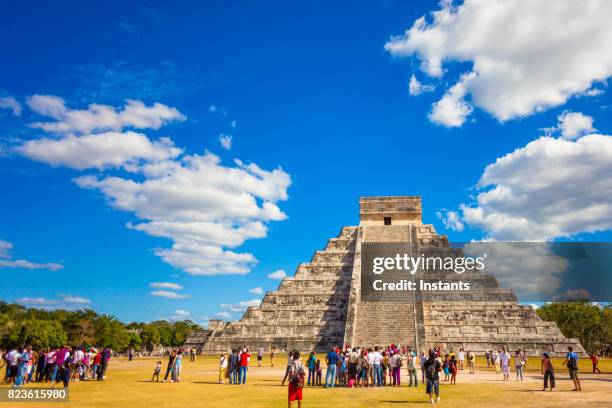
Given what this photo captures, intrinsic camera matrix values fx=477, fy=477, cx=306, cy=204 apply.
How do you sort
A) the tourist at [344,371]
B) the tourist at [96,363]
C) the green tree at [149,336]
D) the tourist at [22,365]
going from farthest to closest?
the green tree at [149,336] < the tourist at [96,363] < the tourist at [344,371] < the tourist at [22,365]

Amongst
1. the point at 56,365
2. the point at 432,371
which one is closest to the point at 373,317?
the point at 56,365

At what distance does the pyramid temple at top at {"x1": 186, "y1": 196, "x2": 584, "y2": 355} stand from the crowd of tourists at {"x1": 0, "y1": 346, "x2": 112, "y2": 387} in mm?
15932

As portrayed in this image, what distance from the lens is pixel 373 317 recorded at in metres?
32.6

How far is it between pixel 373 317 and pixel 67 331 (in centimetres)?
4522

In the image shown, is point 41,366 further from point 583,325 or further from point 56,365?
point 583,325

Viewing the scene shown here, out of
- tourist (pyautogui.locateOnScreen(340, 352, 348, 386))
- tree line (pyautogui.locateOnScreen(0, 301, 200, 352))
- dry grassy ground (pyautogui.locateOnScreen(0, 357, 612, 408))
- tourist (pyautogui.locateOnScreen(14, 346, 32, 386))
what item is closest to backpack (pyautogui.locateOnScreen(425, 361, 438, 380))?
dry grassy ground (pyautogui.locateOnScreen(0, 357, 612, 408))

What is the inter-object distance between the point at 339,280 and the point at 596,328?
36531mm

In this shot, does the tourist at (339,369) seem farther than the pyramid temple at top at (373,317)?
No

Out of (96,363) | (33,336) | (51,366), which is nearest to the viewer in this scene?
(51,366)

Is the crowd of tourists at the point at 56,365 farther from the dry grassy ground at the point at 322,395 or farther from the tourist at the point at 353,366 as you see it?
the tourist at the point at 353,366

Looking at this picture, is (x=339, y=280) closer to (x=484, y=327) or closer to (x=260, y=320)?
(x=260, y=320)

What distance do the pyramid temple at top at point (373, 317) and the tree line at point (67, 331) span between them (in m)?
12.5

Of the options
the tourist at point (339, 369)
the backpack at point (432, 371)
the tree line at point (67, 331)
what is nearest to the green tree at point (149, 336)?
the tree line at point (67, 331)

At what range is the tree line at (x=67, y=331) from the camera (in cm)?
4700
